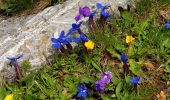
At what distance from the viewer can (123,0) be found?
4965mm

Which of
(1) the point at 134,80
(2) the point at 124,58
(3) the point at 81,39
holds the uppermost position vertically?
(3) the point at 81,39

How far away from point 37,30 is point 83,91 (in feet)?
3.70

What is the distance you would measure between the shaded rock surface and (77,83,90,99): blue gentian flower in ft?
2.06

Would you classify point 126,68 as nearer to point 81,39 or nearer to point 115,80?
point 115,80

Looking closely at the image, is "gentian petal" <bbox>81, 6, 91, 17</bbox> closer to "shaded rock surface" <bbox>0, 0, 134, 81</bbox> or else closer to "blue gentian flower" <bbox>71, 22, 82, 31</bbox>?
"blue gentian flower" <bbox>71, 22, 82, 31</bbox>

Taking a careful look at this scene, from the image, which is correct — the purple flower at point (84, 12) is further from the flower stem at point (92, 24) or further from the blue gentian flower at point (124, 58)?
the blue gentian flower at point (124, 58)

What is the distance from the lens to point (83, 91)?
3.96 meters

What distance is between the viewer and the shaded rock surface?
4.50 meters

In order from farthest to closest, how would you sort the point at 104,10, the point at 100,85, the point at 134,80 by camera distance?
the point at 104,10 → the point at 100,85 → the point at 134,80

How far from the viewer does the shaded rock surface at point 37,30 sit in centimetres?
450

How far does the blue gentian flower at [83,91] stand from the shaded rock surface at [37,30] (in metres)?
0.63

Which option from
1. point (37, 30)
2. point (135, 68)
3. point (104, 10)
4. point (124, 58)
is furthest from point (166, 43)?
point (37, 30)

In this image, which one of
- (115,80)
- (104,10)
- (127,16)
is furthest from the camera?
(127,16)

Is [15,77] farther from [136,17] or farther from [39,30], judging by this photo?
[136,17]
